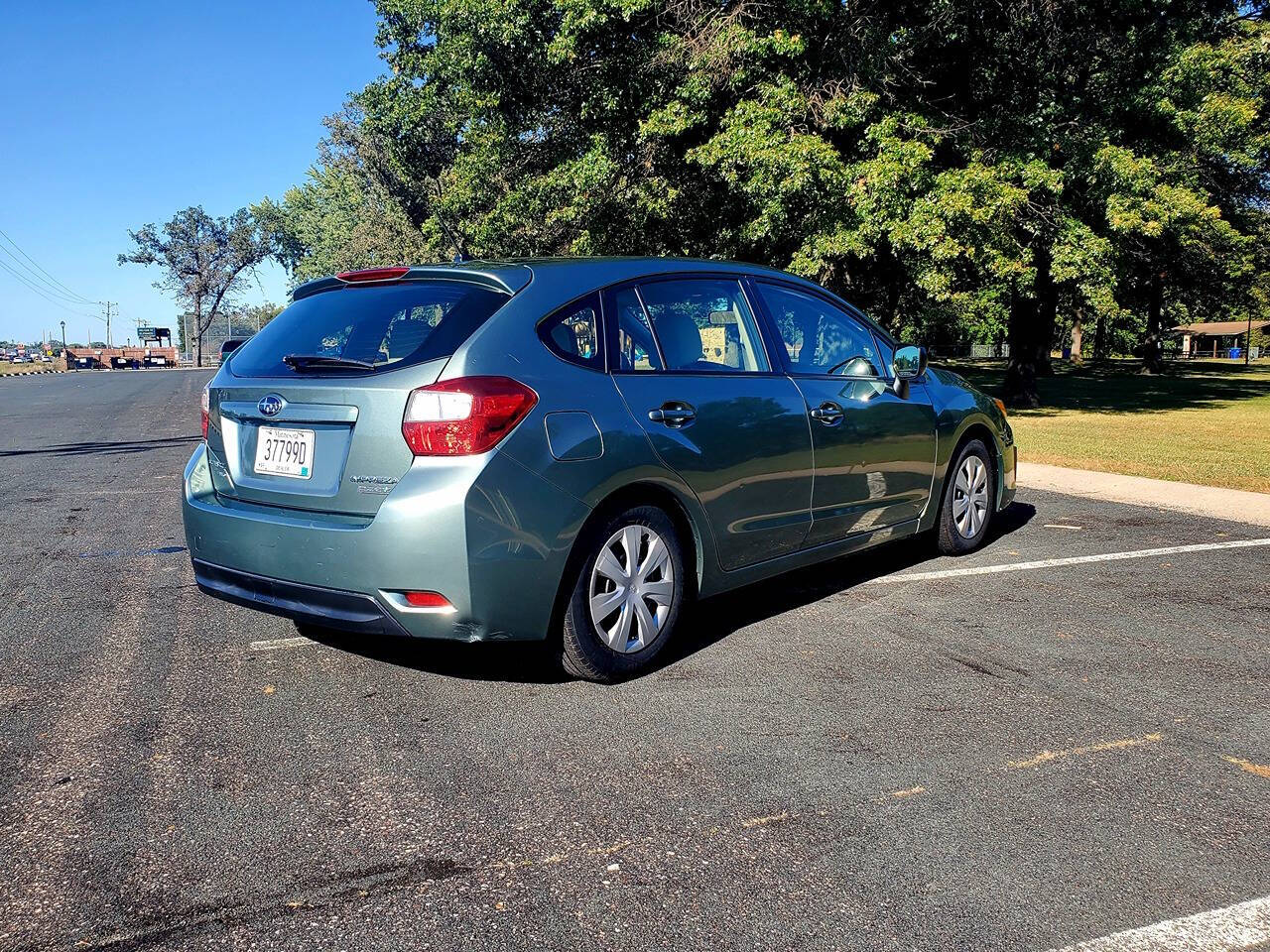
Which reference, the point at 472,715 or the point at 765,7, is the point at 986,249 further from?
the point at 472,715

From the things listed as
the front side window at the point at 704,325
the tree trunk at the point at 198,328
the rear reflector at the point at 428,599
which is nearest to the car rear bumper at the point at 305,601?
the rear reflector at the point at 428,599

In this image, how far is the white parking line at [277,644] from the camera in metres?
4.54

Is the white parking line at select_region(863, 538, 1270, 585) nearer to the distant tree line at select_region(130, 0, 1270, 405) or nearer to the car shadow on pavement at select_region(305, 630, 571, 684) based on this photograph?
the car shadow on pavement at select_region(305, 630, 571, 684)

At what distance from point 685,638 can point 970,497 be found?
8.59 ft

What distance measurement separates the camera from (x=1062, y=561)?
633cm

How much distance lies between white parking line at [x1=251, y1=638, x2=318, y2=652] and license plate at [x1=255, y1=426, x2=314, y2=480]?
0.94 meters

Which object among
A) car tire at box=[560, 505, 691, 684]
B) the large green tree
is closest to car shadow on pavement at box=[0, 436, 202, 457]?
the large green tree

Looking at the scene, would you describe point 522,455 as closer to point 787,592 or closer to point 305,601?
point 305,601

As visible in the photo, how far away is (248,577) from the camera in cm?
397

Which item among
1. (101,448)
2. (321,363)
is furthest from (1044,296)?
(321,363)

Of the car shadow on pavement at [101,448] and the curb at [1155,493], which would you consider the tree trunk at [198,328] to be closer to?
the car shadow on pavement at [101,448]

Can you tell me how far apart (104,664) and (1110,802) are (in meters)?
3.84

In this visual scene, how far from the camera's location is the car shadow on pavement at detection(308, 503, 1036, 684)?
4227 millimetres

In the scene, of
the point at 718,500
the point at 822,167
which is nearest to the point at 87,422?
the point at 822,167
